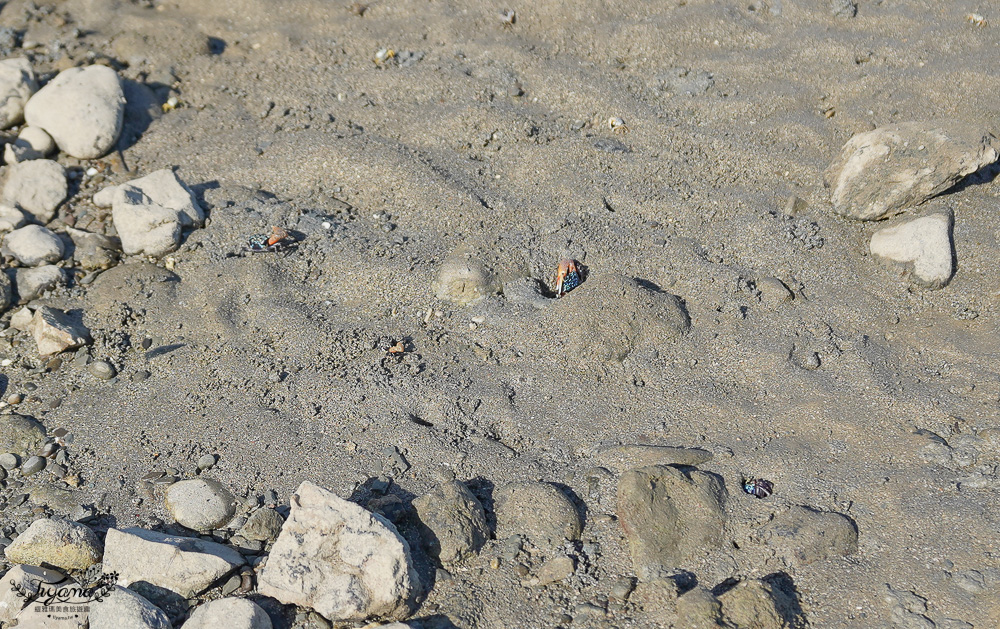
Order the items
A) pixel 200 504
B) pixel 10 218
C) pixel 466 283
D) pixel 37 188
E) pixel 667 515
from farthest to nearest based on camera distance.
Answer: pixel 37 188
pixel 10 218
pixel 466 283
pixel 200 504
pixel 667 515

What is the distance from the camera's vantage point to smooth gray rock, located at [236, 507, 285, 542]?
250cm

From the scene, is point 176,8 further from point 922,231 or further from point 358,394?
point 922,231

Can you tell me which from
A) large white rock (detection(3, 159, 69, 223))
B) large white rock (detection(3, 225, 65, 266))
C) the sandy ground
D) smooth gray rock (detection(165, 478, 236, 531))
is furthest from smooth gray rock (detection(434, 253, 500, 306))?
large white rock (detection(3, 159, 69, 223))

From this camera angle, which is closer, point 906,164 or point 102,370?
point 102,370

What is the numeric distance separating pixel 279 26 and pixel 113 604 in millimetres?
3753

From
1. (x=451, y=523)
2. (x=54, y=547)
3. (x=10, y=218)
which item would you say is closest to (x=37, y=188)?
(x=10, y=218)

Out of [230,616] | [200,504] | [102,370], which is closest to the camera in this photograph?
[230,616]

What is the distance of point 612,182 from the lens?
3.65 metres

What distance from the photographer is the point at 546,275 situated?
332 centimetres

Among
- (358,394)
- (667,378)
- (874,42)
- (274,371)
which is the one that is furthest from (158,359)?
(874,42)

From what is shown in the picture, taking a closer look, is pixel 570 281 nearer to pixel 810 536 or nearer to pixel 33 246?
pixel 810 536

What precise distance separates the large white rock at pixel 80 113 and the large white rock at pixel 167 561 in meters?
2.50

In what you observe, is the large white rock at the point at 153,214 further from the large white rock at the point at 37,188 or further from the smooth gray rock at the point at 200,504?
the smooth gray rock at the point at 200,504

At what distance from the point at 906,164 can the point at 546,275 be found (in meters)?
1.76
